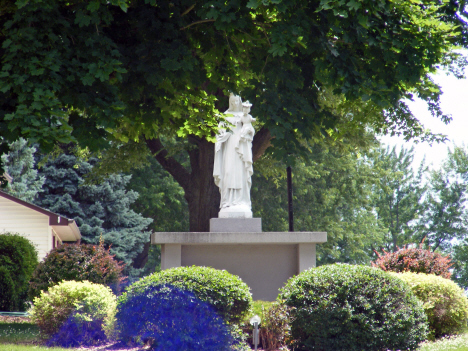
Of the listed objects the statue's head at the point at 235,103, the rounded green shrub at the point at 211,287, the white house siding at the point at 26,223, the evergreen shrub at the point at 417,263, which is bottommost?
the rounded green shrub at the point at 211,287

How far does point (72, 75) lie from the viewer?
6.48m

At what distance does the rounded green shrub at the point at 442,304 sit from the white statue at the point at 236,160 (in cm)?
370

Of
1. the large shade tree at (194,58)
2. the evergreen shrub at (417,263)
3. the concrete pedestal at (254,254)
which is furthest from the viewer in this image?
the evergreen shrub at (417,263)

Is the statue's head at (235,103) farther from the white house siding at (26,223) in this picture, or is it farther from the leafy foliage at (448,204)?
the leafy foliage at (448,204)

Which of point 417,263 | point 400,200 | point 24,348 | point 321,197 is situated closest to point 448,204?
point 400,200

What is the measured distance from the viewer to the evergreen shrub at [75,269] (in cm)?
1104

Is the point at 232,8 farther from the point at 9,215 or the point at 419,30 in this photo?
the point at 9,215

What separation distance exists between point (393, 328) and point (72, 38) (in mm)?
5471

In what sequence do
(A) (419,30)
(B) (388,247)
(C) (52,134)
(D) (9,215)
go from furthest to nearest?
(B) (388,247) → (D) (9,215) → (A) (419,30) → (C) (52,134)

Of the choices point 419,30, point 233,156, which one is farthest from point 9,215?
point 419,30

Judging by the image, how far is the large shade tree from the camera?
20.3 ft

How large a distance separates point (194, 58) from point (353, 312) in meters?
3.93

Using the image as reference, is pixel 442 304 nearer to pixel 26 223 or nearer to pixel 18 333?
pixel 18 333

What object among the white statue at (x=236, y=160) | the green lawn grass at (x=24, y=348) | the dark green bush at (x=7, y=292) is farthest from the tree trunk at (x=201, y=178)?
the green lawn grass at (x=24, y=348)
